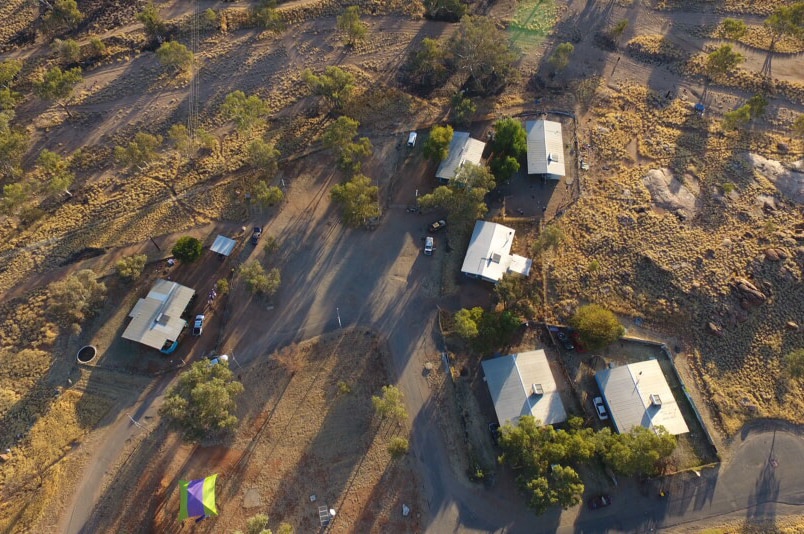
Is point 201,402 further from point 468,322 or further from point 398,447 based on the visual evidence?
point 468,322

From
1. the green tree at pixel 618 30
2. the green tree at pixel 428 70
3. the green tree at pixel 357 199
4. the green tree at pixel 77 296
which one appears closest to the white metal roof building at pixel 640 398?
the green tree at pixel 357 199

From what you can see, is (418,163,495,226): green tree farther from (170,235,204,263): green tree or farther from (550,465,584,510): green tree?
(550,465,584,510): green tree

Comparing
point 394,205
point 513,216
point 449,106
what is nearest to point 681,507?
point 513,216

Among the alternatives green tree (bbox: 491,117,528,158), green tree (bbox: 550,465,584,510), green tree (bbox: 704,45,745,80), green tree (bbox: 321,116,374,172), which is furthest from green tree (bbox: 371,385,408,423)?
green tree (bbox: 704,45,745,80)

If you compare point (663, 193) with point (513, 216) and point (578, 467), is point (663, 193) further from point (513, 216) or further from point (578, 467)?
point (578, 467)

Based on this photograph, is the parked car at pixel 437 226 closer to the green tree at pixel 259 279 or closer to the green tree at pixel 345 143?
the green tree at pixel 345 143

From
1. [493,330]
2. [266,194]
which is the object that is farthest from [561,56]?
[266,194]
